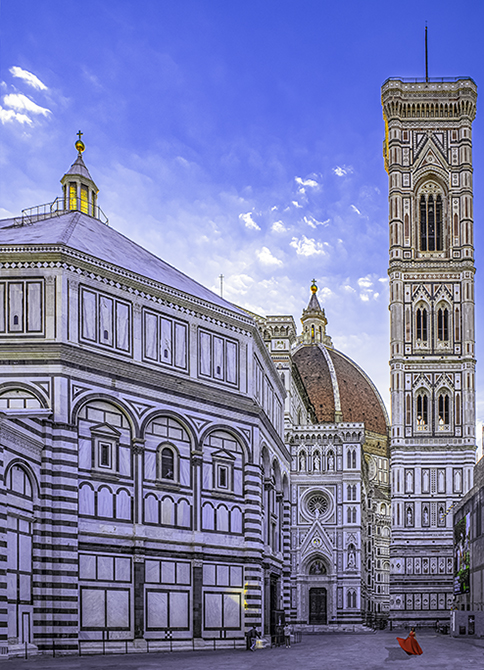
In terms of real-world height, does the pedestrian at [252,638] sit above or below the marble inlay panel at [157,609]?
below

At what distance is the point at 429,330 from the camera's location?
88.8m

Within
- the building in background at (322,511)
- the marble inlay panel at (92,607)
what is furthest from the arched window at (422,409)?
the marble inlay panel at (92,607)

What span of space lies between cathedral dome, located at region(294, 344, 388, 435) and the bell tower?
1937 inches

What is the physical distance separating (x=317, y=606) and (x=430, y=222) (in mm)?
36843

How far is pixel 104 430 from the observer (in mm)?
35188

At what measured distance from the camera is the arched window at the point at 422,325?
8888 cm

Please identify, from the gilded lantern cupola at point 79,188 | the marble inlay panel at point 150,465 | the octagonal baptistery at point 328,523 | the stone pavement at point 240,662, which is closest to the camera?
the stone pavement at point 240,662

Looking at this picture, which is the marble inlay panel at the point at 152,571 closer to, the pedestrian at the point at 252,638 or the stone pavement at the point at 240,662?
the stone pavement at the point at 240,662

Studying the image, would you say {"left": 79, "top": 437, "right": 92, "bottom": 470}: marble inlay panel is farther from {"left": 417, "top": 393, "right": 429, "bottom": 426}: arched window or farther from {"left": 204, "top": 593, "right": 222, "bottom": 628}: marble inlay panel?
{"left": 417, "top": 393, "right": 429, "bottom": 426}: arched window

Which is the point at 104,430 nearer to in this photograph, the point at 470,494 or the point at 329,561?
the point at 470,494

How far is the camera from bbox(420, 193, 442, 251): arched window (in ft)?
300

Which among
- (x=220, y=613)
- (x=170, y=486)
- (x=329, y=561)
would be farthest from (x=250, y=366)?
(x=329, y=561)

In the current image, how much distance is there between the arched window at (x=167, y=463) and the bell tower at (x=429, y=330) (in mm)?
51110

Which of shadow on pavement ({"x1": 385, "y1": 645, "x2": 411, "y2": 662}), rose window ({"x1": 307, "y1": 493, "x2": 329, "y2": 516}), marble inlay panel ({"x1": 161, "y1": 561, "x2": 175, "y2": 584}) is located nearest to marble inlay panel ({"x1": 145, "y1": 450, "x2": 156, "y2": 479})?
marble inlay panel ({"x1": 161, "y1": 561, "x2": 175, "y2": 584})
